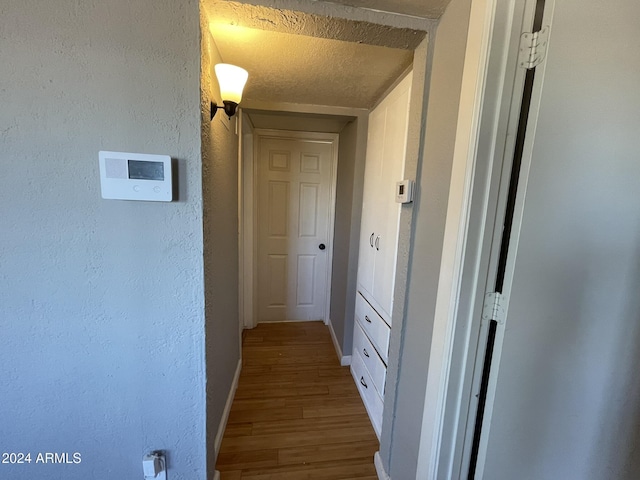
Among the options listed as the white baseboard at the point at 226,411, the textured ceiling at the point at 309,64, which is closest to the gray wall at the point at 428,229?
the textured ceiling at the point at 309,64

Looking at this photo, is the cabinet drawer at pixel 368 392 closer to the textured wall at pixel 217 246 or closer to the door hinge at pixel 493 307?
the textured wall at pixel 217 246

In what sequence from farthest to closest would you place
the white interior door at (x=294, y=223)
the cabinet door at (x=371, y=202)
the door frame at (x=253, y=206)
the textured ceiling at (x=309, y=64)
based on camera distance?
1. the white interior door at (x=294, y=223)
2. the door frame at (x=253, y=206)
3. the cabinet door at (x=371, y=202)
4. the textured ceiling at (x=309, y=64)

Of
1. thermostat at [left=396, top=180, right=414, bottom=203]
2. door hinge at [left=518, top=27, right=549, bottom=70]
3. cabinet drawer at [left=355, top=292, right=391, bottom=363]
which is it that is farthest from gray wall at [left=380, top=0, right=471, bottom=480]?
cabinet drawer at [left=355, top=292, right=391, bottom=363]

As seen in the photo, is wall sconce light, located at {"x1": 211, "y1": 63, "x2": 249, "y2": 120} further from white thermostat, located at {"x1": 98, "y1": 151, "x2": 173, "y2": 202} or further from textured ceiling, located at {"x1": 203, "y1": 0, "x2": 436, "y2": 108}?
white thermostat, located at {"x1": 98, "y1": 151, "x2": 173, "y2": 202}

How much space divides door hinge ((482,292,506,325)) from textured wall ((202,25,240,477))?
3.34 ft

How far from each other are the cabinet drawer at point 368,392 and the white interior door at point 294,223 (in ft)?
3.61

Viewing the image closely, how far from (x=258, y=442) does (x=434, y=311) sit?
4.55 ft

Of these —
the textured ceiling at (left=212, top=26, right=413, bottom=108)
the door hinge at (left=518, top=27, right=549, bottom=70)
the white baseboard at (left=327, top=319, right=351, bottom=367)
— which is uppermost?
the textured ceiling at (left=212, top=26, right=413, bottom=108)

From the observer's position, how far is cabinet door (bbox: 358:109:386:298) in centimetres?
171

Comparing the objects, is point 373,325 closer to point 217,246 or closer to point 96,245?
point 217,246

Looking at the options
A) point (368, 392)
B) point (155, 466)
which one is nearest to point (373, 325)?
point (368, 392)

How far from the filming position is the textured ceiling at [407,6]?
906 mm

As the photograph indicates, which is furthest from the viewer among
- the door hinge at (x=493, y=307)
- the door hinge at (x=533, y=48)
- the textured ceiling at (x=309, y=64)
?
the textured ceiling at (x=309, y=64)

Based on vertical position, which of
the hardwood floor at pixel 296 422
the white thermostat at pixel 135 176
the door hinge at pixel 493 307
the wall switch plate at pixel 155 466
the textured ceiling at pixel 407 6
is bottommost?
the hardwood floor at pixel 296 422
